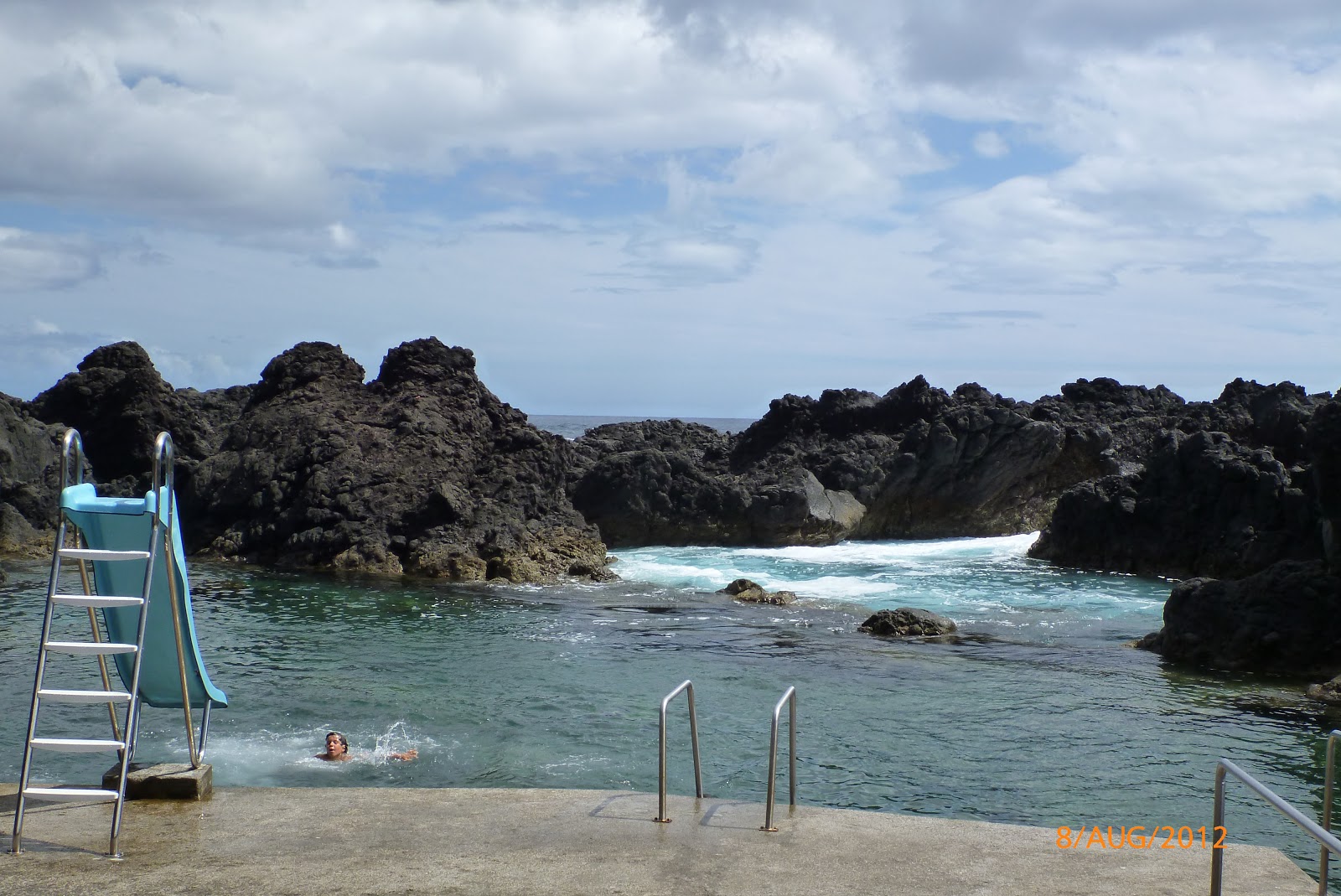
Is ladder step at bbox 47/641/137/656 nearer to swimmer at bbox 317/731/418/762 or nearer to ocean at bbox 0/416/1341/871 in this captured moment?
ocean at bbox 0/416/1341/871

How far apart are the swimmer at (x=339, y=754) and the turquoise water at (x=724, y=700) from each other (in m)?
0.24

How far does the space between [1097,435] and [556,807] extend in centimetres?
3533

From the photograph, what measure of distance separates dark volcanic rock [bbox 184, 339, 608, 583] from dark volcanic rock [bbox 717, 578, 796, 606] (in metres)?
3.80

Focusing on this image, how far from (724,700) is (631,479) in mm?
21029

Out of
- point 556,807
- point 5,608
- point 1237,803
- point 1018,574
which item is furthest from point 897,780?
point 1018,574

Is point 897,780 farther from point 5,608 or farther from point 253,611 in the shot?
point 5,608

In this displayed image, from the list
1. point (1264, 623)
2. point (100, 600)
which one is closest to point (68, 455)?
point (100, 600)

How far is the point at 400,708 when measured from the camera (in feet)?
48.2

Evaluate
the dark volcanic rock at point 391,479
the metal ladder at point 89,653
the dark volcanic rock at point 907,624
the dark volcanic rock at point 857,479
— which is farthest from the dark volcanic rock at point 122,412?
the metal ladder at point 89,653

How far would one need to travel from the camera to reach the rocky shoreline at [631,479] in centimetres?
2773

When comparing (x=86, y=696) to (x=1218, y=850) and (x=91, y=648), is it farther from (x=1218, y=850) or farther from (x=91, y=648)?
(x=1218, y=850)

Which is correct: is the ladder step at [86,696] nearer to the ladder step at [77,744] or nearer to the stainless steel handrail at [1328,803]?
the ladder step at [77,744]

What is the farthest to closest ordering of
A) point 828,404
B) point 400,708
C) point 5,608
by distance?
point 828,404, point 5,608, point 400,708

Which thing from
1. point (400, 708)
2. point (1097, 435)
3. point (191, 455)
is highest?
point (1097, 435)
